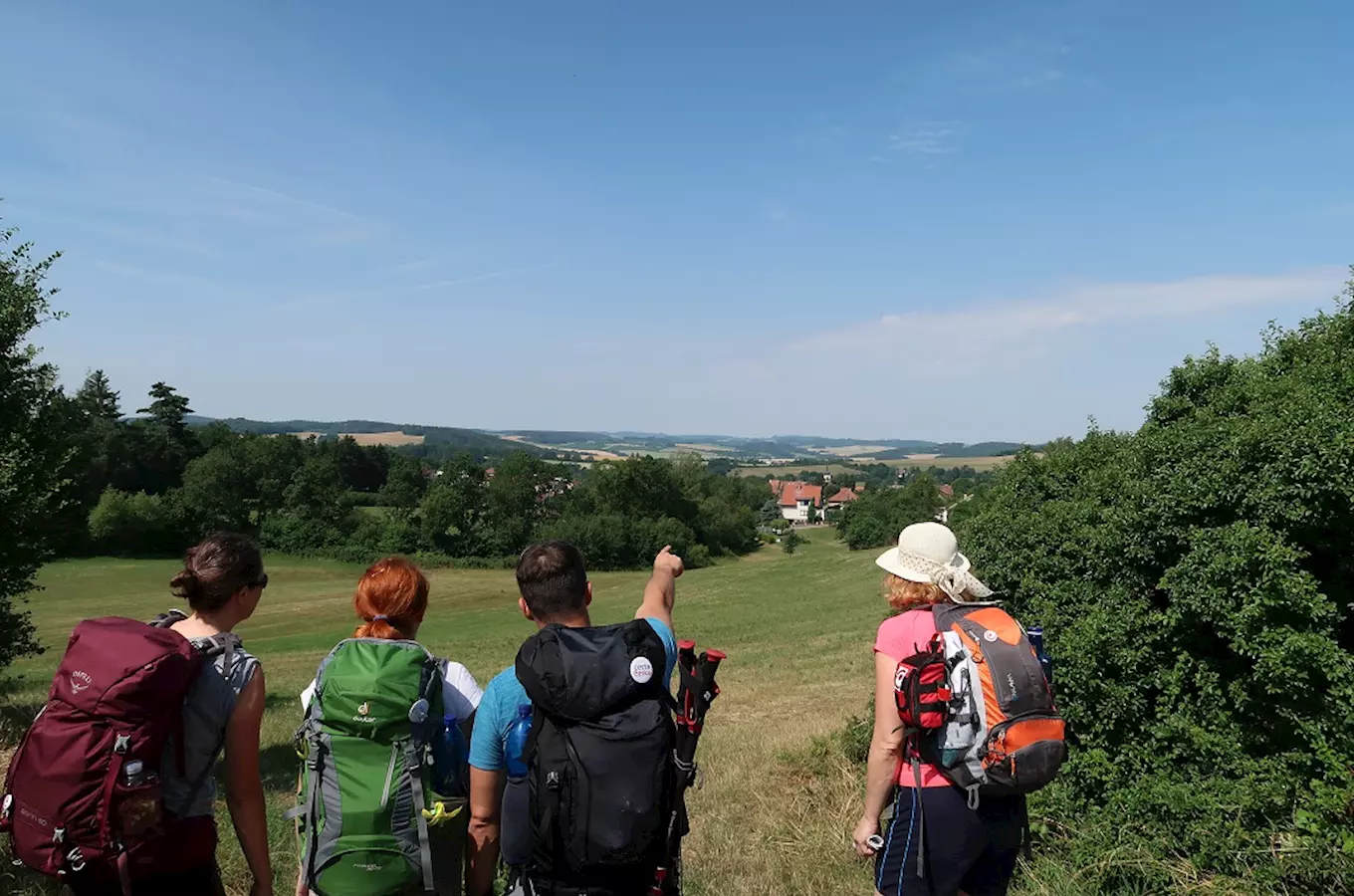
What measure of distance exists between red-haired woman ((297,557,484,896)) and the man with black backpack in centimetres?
30

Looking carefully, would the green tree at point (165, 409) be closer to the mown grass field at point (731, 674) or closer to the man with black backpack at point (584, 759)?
the mown grass field at point (731, 674)

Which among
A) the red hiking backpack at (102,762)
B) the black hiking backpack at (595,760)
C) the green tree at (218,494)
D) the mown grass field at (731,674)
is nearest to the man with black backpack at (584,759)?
the black hiking backpack at (595,760)

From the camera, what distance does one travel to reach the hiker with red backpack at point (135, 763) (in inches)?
100

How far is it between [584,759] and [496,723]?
0.43 metres

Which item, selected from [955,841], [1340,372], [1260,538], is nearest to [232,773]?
[955,841]

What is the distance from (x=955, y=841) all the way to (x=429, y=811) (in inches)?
75.9

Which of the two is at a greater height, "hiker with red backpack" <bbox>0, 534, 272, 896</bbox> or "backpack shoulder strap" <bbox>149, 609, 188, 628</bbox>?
"backpack shoulder strap" <bbox>149, 609, 188, 628</bbox>

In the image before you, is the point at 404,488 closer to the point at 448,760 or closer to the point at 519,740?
the point at 448,760

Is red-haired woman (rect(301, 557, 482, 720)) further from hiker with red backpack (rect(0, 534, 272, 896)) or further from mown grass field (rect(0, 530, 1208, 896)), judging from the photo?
mown grass field (rect(0, 530, 1208, 896))

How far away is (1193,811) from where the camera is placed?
474cm

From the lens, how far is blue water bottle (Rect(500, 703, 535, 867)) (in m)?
2.71

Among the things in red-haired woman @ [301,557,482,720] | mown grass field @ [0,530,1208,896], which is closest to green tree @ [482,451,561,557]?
mown grass field @ [0,530,1208,896]

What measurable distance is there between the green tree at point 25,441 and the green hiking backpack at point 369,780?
10.8 metres

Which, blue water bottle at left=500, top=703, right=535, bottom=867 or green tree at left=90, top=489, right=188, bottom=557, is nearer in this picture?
blue water bottle at left=500, top=703, right=535, bottom=867
